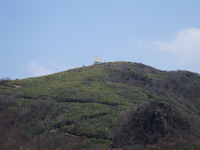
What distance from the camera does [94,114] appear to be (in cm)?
2533

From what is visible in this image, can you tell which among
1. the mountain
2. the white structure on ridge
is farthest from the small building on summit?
the mountain

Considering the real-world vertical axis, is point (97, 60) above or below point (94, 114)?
above

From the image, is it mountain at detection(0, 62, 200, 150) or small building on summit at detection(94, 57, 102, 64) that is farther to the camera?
small building on summit at detection(94, 57, 102, 64)

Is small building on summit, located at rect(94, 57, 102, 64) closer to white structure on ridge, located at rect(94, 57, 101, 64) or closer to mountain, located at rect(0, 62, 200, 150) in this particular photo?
white structure on ridge, located at rect(94, 57, 101, 64)

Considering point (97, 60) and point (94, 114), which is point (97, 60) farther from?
point (94, 114)

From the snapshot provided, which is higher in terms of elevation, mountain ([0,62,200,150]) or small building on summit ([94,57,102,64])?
small building on summit ([94,57,102,64])

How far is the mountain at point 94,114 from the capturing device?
2081cm

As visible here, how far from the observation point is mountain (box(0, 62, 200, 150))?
68.3 feet

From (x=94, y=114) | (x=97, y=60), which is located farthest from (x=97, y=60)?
(x=94, y=114)

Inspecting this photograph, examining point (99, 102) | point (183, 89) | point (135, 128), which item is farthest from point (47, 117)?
point (183, 89)

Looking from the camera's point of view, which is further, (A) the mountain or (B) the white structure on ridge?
(B) the white structure on ridge

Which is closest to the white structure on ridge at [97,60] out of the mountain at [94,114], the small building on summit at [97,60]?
the small building on summit at [97,60]

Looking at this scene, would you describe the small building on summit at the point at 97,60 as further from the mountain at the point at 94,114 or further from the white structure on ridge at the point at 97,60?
the mountain at the point at 94,114

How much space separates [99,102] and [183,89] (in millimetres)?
16996
